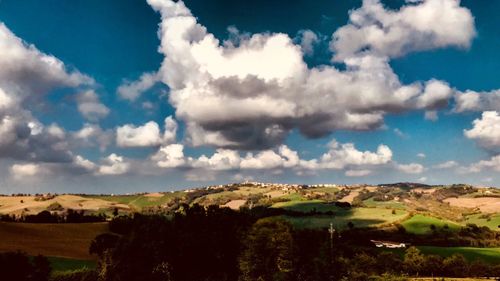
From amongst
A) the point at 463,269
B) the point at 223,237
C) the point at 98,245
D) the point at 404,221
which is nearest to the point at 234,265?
the point at 223,237

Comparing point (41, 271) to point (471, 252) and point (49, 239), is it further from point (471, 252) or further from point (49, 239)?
point (471, 252)

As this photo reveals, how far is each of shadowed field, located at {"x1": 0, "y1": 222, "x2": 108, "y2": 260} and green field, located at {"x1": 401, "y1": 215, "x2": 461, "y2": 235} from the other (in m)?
115

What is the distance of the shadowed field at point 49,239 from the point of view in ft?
347

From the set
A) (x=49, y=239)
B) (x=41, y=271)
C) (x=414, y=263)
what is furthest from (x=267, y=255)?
(x=41, y=271)

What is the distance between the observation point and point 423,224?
188125 millimetres

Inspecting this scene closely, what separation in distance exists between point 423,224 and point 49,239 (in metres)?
136

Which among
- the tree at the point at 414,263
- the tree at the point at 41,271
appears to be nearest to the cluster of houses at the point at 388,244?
the tree at the point at 414,263

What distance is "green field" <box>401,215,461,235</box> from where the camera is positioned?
7224 inches

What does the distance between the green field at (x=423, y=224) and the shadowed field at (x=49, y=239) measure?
115221 mm

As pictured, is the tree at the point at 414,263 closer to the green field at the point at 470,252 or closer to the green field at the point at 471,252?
the green field at the point at 470,252

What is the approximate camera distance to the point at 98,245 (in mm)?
108875

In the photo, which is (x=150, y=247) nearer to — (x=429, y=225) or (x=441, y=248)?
(x=441, y=248)

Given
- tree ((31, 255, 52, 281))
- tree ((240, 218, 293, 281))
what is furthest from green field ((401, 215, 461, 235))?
tree ((31, 255, 52, 281))

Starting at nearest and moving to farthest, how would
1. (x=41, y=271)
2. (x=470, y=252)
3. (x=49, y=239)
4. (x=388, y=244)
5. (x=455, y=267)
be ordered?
(x=41, y=271), (x=49, y=239), (x=455, y=267), (x=470, y=252), (x=388, y=244)
